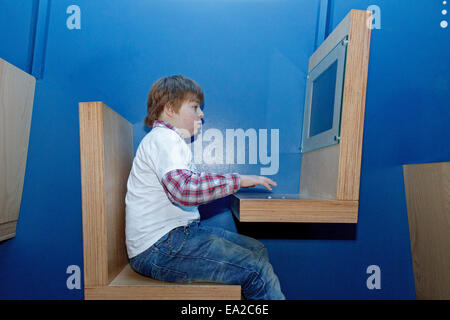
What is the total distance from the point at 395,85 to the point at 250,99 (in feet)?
2.18

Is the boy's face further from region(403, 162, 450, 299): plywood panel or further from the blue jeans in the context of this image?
region(403, 162, 450, 299): plywood panel

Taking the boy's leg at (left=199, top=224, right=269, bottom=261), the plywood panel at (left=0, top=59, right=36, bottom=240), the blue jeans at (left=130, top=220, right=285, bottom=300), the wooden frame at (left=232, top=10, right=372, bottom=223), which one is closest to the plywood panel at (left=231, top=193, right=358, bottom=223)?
the wooden frame at (left=232, top=10, right=372, bottom=223)

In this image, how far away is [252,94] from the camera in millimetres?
1529

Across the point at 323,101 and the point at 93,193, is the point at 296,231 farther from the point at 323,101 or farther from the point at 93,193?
the point at 93,193

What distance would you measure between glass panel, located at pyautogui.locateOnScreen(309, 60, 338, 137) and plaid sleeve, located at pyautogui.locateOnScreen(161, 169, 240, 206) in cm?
43

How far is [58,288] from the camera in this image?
4.94 ft

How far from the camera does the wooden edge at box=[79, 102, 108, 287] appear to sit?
3.03 ft

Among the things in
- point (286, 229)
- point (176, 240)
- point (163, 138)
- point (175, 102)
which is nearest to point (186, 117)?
point (175, 102)

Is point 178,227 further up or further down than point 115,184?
further down

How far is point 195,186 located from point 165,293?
0.31m

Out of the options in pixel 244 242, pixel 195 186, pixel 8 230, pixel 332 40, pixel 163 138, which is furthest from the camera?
pixel 8 230

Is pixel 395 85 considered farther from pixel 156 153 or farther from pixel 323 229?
pixel 156 153

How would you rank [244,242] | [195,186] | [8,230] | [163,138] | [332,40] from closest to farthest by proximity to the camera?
[195,186]
[163,138]
[332,40]
[244,242]
[8,230]

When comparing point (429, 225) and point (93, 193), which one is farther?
point (429, 225)
